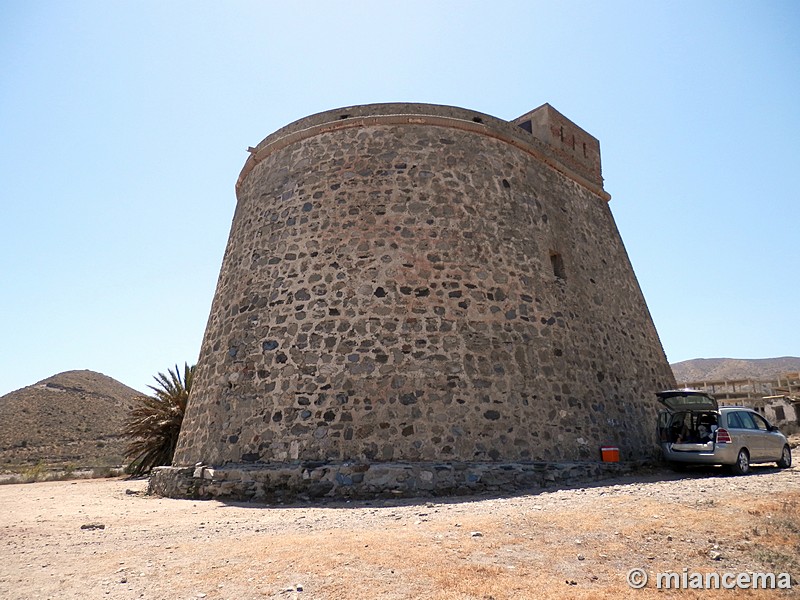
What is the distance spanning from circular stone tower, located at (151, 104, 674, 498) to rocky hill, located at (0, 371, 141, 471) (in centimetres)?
1445

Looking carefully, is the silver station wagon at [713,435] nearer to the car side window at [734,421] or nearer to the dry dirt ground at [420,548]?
the car side window at [734,421]

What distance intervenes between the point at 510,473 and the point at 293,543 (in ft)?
14.3

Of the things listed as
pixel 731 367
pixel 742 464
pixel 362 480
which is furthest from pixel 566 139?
pixel 731 367

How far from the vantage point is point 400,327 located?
9164 mm

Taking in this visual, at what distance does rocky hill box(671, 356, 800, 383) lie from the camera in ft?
182

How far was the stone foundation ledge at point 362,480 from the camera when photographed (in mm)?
7867

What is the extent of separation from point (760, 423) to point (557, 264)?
4782mm

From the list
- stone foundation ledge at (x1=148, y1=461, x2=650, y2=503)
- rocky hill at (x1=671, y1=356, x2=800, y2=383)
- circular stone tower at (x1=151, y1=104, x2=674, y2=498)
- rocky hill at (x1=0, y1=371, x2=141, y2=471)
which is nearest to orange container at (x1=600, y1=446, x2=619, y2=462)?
circular stone tower at (x1=151, y1=104, x2=674, y2=498)

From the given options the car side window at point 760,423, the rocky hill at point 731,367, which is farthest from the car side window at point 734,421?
the rocky hill at point 731,367

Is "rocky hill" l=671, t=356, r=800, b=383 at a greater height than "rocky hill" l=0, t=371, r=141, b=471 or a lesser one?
greater

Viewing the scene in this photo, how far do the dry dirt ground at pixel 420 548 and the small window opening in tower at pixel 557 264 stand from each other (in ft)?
17.3

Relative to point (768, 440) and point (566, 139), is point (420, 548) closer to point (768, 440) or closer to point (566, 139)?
point (768, 440)

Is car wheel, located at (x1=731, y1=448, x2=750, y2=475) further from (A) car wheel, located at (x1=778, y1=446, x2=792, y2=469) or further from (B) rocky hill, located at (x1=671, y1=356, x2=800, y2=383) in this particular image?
(B) rocky hill, located at (x1=671, y1=356, x2=800, y2=383)

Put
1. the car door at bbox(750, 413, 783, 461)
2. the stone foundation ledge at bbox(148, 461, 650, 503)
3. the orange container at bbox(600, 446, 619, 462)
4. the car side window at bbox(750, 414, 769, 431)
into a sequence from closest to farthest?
1. the stone foundation ledge at bbox(148, 461, 650, 503)
2. the orange container at bbox(600, 446, 619, 462)
3. the car door at bbox(750, 413, 783, 461)
4. the car side window at bbox(750, 414, 769, 431)
